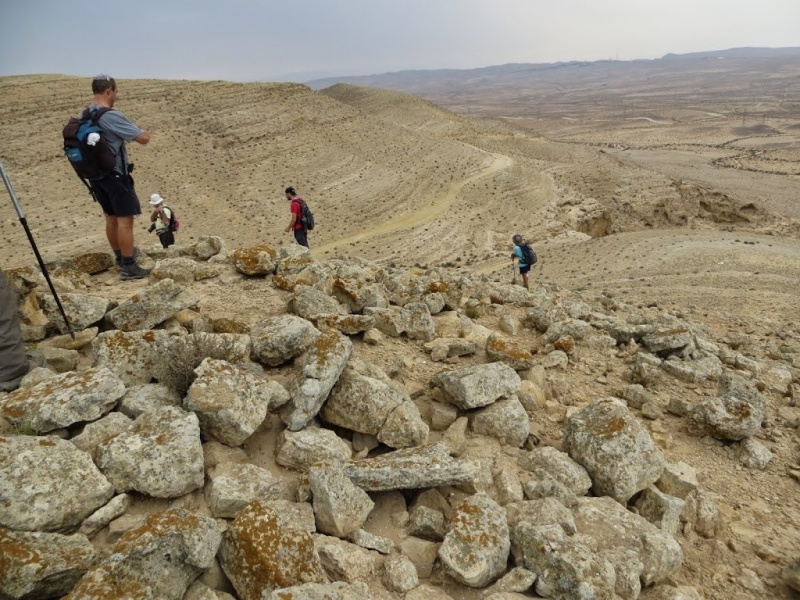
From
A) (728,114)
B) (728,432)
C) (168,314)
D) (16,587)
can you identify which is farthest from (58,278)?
(728,114)

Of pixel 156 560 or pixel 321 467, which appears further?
pixel 321 467

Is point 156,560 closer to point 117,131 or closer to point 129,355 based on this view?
point 129,355

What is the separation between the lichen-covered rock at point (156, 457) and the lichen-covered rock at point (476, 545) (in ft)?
5.36

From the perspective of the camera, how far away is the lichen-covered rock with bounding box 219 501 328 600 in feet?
8.84

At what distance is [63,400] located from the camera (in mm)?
3359

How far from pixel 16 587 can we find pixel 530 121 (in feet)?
354

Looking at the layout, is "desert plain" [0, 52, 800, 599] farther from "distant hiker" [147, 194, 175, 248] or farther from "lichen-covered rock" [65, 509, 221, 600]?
"lichen-covered rock" [65, 509, 221, 600]

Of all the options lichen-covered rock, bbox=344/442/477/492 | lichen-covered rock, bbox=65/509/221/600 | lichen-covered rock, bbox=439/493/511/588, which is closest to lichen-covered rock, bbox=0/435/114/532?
lichen-covered rock, bbox=65/509/221/600

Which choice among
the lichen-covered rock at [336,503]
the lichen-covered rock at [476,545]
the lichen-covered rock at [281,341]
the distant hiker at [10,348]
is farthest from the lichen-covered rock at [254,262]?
the lichen-covered rock at [476,545]

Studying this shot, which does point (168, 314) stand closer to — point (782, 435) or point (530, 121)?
point (782, 435)

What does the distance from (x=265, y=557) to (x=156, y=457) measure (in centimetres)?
97

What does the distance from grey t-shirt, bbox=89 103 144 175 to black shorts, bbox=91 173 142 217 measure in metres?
0.16

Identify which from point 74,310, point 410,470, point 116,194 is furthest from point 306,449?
point 116,194

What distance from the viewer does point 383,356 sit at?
533cm
